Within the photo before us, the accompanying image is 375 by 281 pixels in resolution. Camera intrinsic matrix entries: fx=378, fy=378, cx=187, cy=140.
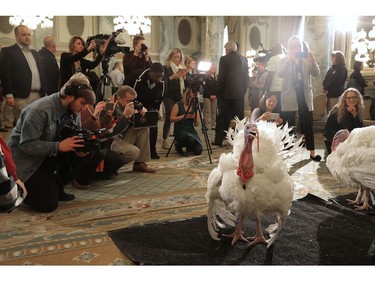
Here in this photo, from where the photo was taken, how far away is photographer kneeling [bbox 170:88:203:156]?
5.12m

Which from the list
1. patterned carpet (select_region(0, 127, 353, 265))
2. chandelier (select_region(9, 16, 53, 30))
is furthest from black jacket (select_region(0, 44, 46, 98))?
chandelier (select_region(9, 16, 53, 30))

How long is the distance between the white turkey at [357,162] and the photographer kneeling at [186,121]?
237 centimetres

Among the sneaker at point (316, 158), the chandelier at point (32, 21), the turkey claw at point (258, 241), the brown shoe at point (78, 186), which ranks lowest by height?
the sneaker at point (316, 158)

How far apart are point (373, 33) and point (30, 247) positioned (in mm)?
7959

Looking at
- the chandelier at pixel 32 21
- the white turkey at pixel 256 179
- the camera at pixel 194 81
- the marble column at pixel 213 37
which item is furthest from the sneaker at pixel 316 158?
the marble column at pixel 213 37

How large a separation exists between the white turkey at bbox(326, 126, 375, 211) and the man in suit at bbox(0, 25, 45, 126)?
11.1 feet

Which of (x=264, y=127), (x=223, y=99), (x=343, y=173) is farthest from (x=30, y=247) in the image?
(x=223, y=99)

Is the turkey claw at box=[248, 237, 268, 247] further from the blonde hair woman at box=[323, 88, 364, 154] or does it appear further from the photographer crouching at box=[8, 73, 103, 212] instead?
the blonde hair woman at box=[323, 88, 364, 154]

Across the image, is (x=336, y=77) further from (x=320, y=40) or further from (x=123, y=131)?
(x=123, y=131)

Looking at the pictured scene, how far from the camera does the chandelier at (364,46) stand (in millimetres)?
8211

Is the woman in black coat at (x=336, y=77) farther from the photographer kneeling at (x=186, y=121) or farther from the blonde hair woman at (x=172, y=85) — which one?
the photographer kneeling at (x=186, y=121)

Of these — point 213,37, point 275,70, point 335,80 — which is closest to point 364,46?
point 335,80

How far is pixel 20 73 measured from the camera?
4340mm

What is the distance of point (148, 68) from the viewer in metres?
4.64
